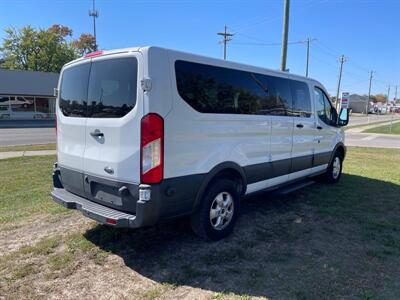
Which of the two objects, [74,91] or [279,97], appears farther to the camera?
[279,97]

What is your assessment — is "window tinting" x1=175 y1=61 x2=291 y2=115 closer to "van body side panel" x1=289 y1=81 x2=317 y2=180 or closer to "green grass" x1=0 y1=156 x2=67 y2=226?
"van body side panel" x1=289 y1=81 x2=317 y2=180

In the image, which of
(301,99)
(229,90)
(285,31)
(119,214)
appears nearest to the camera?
(119,214)

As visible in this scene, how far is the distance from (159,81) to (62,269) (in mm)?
2269

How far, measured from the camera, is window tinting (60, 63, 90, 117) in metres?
3.98

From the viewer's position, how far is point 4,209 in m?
5.46

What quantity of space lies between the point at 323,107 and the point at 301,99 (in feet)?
3.64

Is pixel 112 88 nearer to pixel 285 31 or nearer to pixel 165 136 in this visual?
pixel 165 136

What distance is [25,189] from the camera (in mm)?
6695

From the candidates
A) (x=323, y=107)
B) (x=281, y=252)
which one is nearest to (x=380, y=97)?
(x=323, y=107)

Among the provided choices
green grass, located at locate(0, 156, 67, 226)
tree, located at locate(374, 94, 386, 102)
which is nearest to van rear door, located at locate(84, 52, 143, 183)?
green grass, located at locate(0, 156, 67, 226)

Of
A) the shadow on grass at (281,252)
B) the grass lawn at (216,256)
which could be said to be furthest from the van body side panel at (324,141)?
the shadow on grass at (281,252)

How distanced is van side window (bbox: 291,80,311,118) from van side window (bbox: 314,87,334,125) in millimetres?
420

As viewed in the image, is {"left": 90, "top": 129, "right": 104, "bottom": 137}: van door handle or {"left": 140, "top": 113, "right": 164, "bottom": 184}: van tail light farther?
{"left": 90, "top": 129, "right": 104, "bottom": 137}: van door handle

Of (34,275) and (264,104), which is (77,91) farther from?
(264,104)
